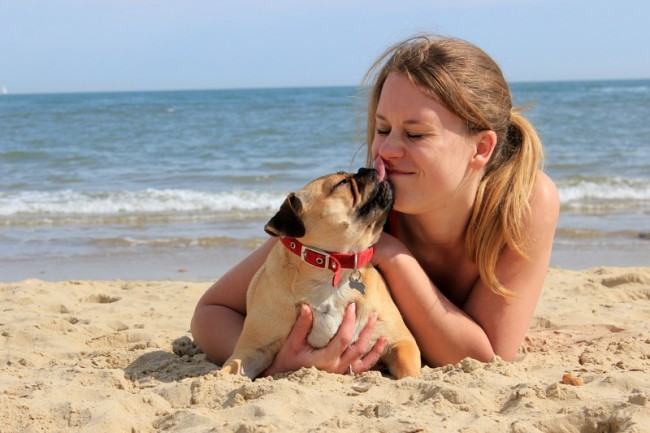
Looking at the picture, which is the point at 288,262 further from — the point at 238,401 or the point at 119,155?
the point at 119,155

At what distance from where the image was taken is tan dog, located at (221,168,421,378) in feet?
12.5

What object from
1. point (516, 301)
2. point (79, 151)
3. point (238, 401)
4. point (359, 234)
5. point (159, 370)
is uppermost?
point (359, 234)

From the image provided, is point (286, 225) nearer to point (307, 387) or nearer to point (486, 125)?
point (307, 387)

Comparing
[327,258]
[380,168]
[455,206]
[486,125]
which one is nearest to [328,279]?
[327,258]

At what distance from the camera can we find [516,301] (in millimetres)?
4117

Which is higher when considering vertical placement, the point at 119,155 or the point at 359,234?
the point at 359,234

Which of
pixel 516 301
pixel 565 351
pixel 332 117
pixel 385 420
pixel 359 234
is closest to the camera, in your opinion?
pixel 385 420

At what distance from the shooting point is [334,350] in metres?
3.82

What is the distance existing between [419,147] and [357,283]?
0.75 metres

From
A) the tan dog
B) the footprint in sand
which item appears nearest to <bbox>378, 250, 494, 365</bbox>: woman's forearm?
the tan dog

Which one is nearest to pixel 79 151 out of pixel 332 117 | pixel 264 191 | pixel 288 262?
pixel 264 191

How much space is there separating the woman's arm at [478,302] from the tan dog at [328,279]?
151 mm

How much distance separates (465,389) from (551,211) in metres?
1.27

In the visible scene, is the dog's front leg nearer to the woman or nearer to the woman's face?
the woman
